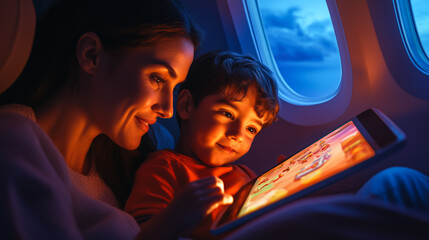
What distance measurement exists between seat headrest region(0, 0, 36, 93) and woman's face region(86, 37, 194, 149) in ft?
0.57

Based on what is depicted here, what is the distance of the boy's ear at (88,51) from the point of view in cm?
81

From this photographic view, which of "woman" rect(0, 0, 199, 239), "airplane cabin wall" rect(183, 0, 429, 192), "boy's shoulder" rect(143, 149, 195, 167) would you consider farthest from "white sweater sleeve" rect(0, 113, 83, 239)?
"airplane cabin wall" rect(183, 0, 429, 192)

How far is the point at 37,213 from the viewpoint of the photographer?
1.78ft

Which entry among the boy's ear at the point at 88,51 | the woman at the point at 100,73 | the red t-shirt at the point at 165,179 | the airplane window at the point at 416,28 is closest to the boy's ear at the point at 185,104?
the red t-shirt at the point at 165,179

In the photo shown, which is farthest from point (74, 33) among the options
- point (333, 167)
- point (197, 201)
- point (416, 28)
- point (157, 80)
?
point (416, 28)

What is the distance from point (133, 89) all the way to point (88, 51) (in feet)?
0.53

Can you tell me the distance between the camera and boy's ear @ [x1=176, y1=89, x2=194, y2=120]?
1169 millimetres

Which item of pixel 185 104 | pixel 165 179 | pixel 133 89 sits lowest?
pixel 165 179

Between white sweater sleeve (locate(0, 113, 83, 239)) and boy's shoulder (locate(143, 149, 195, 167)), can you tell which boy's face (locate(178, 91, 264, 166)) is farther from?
white sweater sleeve (locate(0, 113, 83, 239))

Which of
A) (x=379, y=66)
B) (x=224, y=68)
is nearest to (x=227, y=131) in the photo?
(x=224, y=68)

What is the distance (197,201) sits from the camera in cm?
61

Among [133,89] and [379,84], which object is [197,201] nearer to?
[133,89]

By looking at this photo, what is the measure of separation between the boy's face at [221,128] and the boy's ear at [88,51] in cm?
41

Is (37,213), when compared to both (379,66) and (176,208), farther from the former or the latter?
(379,66)
